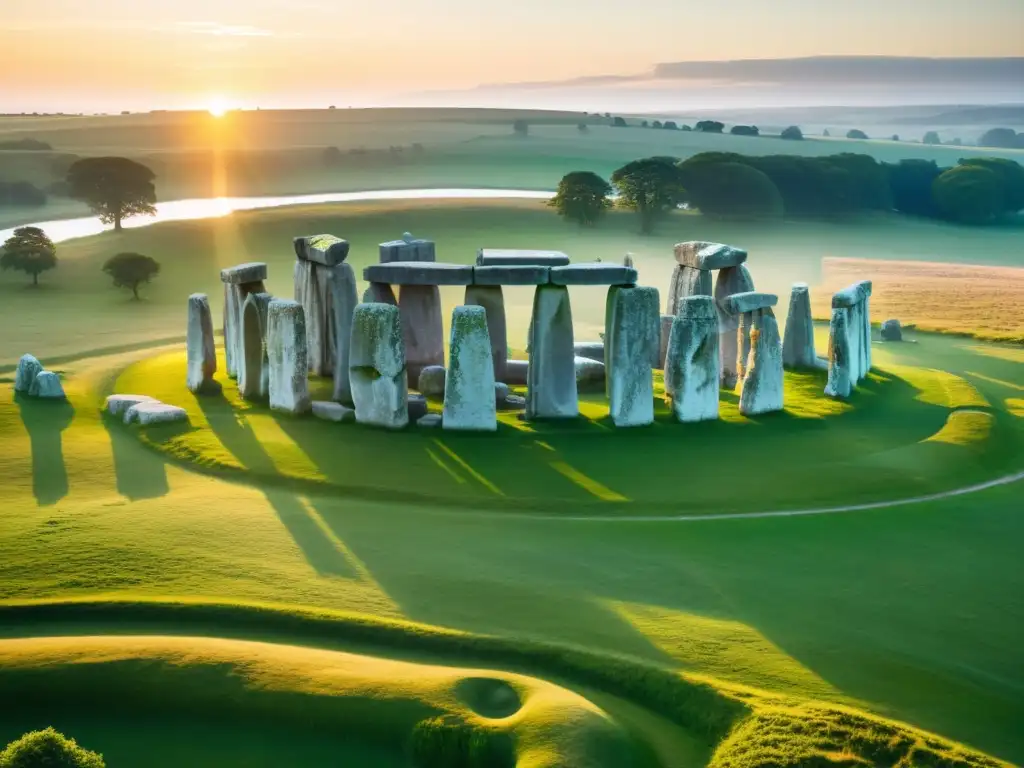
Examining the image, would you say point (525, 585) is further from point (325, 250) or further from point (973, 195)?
point (973, 195)

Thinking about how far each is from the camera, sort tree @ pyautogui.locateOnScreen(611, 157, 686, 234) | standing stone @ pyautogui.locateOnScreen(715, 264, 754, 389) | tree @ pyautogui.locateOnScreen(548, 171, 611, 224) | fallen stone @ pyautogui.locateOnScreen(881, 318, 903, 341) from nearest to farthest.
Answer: standing stone @ pyautogui.locateOnScreen(715, 264, 754, 389) < fallen stone @ pyautogui.locateOnScreen(881, 318, 903, 341) < tree @ pyautogui.locateOnScreen(611, 157, 686, 234) < tree @ pyautogui.locateOnScreen(548, 171, 611, 224)

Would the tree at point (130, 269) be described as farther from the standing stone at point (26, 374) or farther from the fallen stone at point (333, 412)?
the fallen stone at point (333, 412)

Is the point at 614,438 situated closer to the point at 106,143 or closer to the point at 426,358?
the point at 426,358

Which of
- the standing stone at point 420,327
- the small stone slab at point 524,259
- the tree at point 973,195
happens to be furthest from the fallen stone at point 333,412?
the tree at point 973,195

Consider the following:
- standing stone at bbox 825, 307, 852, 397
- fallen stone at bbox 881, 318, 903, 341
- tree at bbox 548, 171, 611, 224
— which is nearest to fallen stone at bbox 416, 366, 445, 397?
standing stone at bbox 825, 307, 852, 397

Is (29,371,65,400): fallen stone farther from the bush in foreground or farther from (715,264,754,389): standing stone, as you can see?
the bush in foreground

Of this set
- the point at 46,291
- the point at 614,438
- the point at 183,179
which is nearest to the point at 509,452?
the point at 614,438
